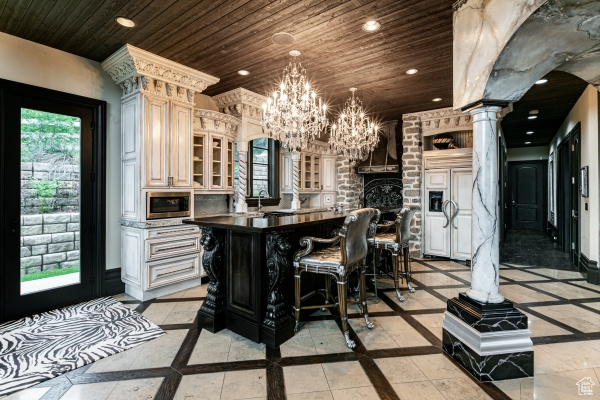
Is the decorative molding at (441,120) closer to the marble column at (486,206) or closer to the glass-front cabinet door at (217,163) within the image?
the marble column at (486,206)

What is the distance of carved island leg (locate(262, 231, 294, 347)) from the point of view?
2488 millimetres

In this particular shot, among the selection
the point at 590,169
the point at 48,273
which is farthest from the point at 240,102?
the point at 590,169

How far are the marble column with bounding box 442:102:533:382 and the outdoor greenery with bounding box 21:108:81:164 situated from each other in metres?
4.45

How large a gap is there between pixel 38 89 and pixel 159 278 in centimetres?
262

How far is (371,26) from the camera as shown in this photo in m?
2.97

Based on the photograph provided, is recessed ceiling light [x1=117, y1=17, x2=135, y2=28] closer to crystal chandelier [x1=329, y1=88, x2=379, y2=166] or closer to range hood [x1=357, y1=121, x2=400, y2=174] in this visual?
crystal chandelier [x1=329, y1=88, x2=379, y2=166]

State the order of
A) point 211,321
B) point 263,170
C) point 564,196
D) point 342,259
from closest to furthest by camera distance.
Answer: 1. point 342,259
2. point 211,321
3. point 263,170
4. point 564,196

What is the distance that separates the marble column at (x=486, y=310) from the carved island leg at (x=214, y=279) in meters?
2.05

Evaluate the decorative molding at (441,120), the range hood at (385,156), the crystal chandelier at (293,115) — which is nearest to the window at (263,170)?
the crystal chandelier at (293,115)

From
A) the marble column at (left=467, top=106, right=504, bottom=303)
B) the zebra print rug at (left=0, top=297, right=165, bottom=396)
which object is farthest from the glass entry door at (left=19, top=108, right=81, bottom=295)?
the marble column at (left=467, top=106, right=504, bottom=303)

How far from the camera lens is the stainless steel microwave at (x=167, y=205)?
372 centimetres

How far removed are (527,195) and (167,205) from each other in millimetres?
11663

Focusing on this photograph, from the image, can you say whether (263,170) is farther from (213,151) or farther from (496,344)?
(496,344)

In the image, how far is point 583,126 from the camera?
4875mm
